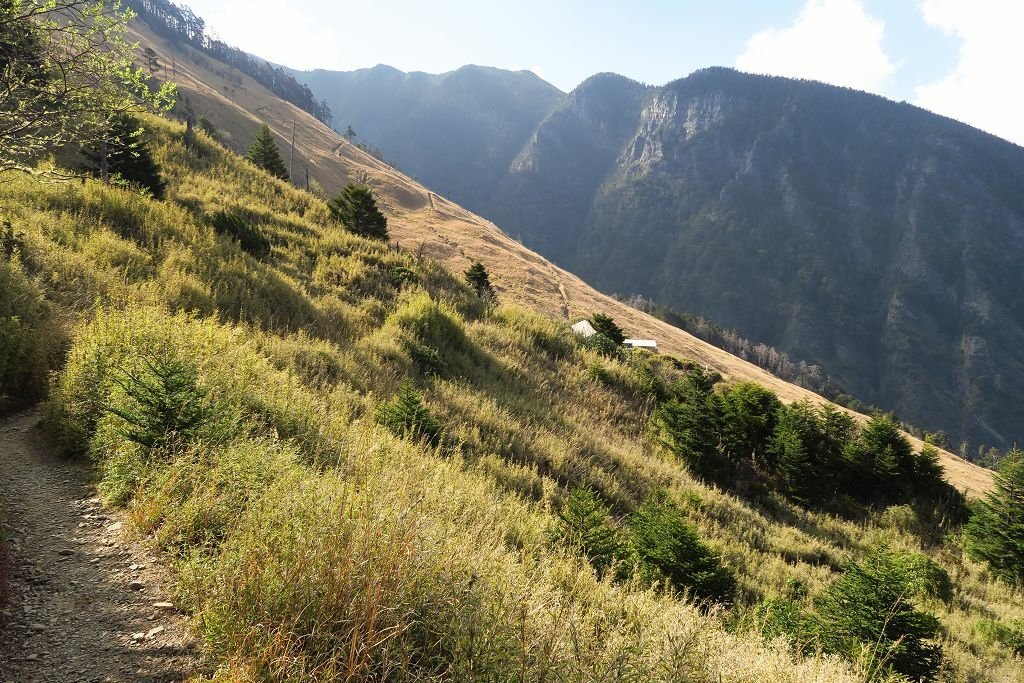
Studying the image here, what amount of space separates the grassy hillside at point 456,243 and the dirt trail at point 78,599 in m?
42.3

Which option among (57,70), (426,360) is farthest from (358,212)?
(57,70)

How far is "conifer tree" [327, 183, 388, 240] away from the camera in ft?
84.0

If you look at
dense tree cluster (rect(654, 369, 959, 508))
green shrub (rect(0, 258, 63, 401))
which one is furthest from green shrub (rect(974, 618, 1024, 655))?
green shrub (rect(0, 258, 63, 401))

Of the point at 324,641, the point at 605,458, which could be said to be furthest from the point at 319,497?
the point at 605,458

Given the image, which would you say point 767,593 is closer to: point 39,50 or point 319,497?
point 319,497

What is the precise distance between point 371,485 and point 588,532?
304 cm

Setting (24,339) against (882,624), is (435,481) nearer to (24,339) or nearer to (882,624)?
(882,624)

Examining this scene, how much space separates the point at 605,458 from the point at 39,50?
11053 mm

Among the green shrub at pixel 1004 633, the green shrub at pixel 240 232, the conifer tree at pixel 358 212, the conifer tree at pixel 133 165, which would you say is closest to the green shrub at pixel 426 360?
the green shrub at pixel 240 232

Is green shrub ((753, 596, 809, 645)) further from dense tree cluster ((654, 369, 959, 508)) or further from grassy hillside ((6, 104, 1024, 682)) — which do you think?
dense tree cluster ((654, 369, 959, 508))

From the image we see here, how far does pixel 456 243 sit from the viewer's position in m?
62.4

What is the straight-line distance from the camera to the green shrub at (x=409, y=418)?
7.38 metres

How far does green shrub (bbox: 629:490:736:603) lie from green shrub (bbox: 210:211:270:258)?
47.2 feet

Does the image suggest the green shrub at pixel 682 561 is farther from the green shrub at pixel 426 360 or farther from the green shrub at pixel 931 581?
the green shrub at pixel 426 360
